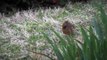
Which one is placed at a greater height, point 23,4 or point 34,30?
point 23,4

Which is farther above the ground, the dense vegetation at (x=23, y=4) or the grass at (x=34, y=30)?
the dense vegetation at (x=23, y=4)

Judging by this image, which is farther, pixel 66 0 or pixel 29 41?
pixel 66 0

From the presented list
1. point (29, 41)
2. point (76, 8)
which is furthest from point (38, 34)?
point (76, 8)

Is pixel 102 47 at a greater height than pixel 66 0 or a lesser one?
greater

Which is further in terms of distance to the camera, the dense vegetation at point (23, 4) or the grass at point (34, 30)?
the dense vegetation at point (23, 4)

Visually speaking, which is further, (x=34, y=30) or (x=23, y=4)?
(x=23, y=4)

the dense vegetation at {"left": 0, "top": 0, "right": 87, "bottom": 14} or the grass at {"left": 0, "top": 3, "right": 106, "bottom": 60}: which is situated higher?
the dense vegetation at {"left": 0, "top": 0, "right": 87, "bottom": 14}

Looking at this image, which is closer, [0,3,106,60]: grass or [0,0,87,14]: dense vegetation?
[0,3,106,60]: grass

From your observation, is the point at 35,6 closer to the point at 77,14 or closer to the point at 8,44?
the point at 77,14
